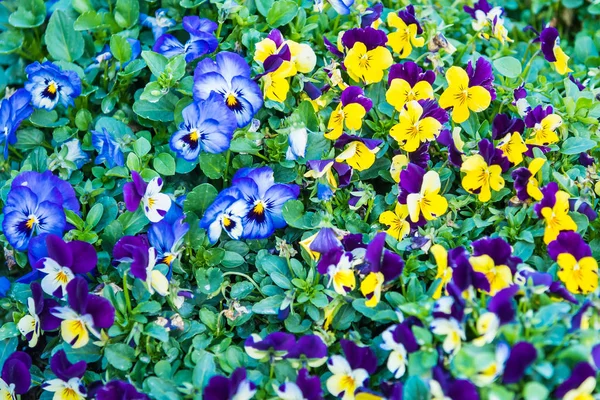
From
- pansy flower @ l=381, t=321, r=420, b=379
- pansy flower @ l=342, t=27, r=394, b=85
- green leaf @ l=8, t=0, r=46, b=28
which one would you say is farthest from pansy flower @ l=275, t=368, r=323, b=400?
green leaf @ l=8, t=0, r=46, b=28

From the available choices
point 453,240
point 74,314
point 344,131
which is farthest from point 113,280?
point 453,240

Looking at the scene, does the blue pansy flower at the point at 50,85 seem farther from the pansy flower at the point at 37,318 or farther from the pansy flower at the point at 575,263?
the pansy flower at the point at 575,263

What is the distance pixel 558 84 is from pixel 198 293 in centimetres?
126

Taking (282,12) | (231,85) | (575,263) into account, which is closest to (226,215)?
(231,85)

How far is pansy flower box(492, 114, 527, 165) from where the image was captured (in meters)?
1.81

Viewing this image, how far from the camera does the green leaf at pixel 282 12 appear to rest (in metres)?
2.07

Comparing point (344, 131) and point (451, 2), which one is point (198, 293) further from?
point (451, 2)

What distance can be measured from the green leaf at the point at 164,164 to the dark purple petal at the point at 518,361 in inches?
38.0

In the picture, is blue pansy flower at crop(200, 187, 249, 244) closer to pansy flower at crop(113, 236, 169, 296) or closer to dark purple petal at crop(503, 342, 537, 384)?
pansy flower at crop(113, 236, 169, 296)

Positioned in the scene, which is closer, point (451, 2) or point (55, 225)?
point (55, 225)

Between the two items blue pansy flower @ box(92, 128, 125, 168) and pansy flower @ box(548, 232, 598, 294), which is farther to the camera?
blue pansy flower @ box(92, 128, 125, 168)

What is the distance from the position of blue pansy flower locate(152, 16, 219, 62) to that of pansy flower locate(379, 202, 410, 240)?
26.5 inches

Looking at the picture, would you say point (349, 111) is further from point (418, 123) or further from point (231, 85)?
point (231, 85)

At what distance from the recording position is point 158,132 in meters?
2.04
